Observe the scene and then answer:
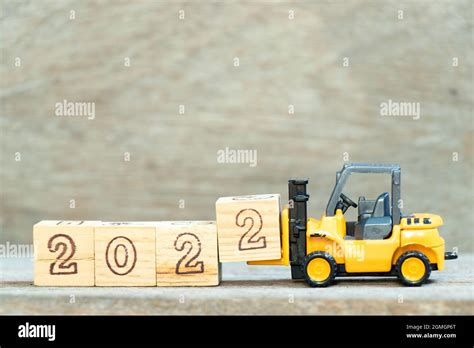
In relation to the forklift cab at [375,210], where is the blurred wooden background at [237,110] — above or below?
above

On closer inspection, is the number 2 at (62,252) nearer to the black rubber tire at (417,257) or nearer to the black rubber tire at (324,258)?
the black rubber tire at (324,258)

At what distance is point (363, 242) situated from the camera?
7.12 m

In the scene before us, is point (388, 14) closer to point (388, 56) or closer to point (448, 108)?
point (388, 56)

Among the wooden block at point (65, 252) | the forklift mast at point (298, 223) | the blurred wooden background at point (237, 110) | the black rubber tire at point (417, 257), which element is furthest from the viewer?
the blurred wooden background at point (237, 110)

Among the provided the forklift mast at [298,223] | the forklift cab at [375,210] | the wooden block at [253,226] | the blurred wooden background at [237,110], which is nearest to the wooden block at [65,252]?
the wooden block at [253,226]

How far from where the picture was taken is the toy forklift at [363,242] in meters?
7.12

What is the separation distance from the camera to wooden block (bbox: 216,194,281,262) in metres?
7.17

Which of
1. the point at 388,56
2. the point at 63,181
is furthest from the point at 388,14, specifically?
the point at 63,181

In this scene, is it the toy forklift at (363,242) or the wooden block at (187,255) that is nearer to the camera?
the toy forklift at (363,242)

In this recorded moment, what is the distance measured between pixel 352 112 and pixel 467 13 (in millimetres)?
1664

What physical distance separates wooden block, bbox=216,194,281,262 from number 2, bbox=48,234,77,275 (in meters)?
1.12

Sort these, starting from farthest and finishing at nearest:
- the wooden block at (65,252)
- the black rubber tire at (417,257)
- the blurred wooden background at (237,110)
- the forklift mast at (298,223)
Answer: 1. the blurred wooden background at (237,110)
2. the wooden block at (65,252)
3. the forklift mast at (298,223)
4. the black rubber tire at (417,257)

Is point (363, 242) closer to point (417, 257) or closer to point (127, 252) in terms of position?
point (417, 257)

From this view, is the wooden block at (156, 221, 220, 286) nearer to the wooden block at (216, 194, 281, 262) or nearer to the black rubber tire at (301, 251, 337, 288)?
the wooden block at (216, 194, 281, 262)
